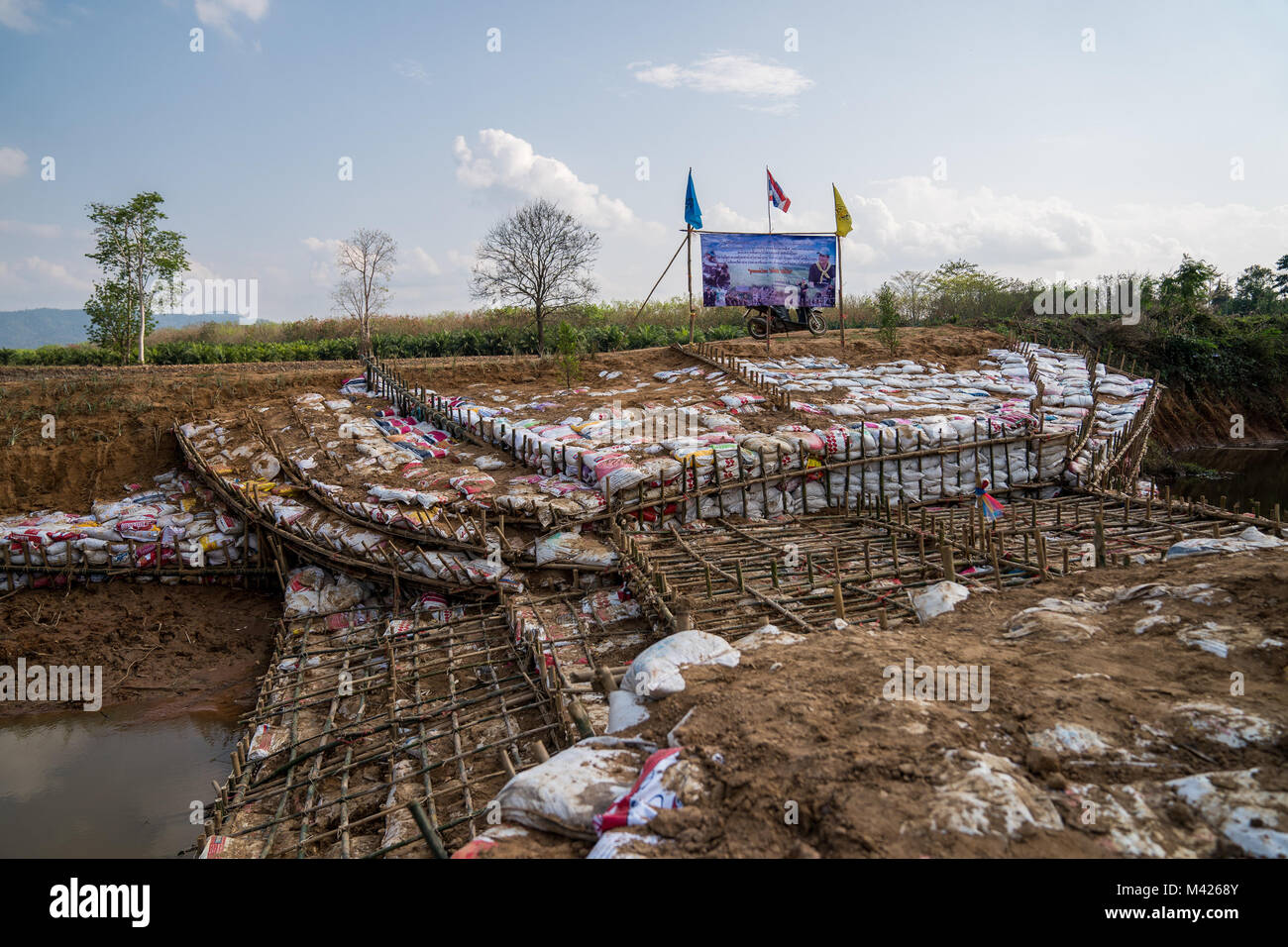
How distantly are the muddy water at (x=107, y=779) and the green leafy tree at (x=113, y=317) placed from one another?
11107 millimetres

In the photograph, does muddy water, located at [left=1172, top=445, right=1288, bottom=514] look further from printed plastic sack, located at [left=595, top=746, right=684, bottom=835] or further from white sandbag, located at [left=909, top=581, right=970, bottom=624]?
printed plastic sack, located at [left=595, top=746, right=684, bottom=835]

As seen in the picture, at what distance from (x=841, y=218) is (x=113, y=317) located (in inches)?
589

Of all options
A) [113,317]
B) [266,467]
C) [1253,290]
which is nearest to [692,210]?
[266,467]

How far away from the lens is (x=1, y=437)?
1030cm

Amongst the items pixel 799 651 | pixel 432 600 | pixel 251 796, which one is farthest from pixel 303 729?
pixel 799 651

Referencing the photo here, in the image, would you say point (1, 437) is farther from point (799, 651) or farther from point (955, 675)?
point (955, 675)

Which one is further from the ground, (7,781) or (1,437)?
(1,437)

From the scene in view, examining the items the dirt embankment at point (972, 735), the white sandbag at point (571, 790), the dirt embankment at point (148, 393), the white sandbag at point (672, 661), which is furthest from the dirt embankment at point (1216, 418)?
the white sandbag at point (571, 790)

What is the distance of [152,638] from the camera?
793cm

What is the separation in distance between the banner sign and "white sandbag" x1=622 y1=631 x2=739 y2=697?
10.8 meters

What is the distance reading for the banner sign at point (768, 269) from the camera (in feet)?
45.5
